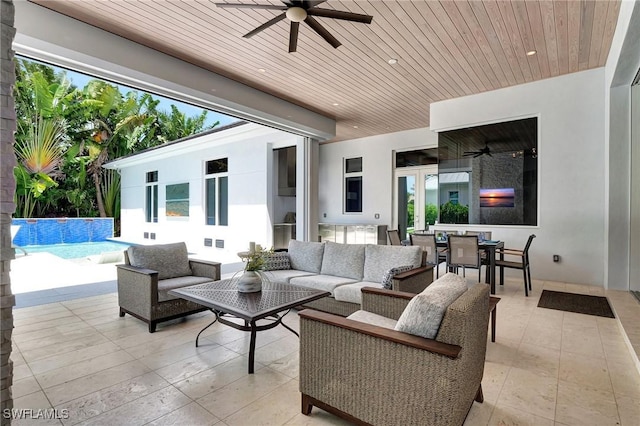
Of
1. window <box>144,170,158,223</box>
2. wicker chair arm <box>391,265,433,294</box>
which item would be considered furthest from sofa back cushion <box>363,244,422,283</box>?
window <box>144,170,158,223</box>

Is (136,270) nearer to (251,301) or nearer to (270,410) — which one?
(251,301)

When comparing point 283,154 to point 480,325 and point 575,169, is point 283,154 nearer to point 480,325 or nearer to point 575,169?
point 575,169

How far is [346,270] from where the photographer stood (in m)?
3.97

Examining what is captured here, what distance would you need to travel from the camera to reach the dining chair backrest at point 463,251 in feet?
15.3

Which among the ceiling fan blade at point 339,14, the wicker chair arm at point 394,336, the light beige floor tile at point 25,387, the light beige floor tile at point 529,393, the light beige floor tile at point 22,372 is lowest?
the light beige floor tile at point 529,393

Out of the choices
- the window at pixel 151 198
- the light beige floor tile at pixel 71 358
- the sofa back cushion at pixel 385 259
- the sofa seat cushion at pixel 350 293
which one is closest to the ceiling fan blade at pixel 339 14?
the sofa back cushion at pixel 385 259

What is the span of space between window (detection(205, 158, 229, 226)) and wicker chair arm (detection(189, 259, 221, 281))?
17.6 ft

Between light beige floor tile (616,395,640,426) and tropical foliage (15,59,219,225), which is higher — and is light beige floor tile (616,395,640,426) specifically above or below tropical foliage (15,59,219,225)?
below

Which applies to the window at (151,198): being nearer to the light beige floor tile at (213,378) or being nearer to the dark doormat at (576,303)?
the light beige floor tile at (213,378)

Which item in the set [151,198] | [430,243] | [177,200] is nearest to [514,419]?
[430,243]

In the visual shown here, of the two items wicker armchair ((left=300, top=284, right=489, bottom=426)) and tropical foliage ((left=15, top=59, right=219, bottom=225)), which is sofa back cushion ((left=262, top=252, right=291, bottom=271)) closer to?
wicker armchair ((left=300, top=284, right=489, bottom=426))

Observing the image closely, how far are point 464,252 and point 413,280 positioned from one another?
6.49 feet

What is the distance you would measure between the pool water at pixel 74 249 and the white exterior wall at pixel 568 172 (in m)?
11.6

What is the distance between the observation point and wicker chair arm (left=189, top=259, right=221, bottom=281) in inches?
154
